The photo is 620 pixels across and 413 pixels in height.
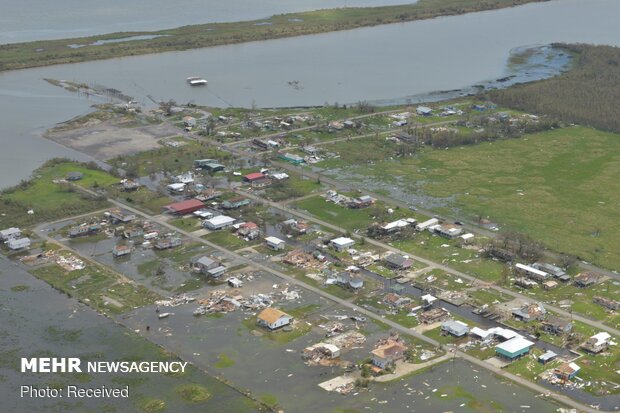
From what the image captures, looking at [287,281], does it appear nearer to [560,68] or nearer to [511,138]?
[511,138]

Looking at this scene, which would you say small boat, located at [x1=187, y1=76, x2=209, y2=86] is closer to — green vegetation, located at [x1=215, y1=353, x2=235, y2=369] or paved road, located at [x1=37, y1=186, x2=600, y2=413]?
paved road, located at [x1=37, y1=186, x2=600, y2=413]

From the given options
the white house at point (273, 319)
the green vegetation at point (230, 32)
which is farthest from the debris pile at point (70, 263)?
the green vegetation at point (230, 32)

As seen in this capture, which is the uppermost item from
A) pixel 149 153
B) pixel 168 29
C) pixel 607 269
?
pixel 168 29

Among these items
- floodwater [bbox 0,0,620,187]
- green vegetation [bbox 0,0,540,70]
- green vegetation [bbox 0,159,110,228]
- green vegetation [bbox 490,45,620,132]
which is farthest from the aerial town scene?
green vegetation [bbox 0,0,540,70]


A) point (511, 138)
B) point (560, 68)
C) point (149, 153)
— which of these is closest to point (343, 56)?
point (560, 68)

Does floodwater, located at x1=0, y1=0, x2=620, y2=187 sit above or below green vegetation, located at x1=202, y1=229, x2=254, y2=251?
above

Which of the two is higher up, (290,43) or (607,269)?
(290,43)
